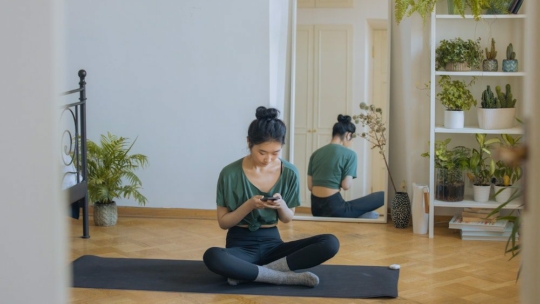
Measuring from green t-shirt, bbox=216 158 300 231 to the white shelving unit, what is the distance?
1467 mm

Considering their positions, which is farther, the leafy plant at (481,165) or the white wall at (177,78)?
the white wall at (177,78)

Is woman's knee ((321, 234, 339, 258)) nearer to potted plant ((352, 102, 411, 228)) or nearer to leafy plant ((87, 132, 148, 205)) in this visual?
potted plant ((352, 102, 411, 228))

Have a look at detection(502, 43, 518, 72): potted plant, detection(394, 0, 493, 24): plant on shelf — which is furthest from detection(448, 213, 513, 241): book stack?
detection(394, 0, 493, 24): plant on shelf

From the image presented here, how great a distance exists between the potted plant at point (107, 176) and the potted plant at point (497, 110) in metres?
2.33

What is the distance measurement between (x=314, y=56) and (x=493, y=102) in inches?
52.5

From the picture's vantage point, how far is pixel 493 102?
191 inches

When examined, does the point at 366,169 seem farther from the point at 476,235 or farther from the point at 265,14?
the point at 265,14

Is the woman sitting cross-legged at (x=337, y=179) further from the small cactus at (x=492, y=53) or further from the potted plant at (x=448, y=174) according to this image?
the small cactus at (x=492, y=53)

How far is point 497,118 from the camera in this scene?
4.83 meters

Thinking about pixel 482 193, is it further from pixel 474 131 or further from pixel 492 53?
pixel 492 53

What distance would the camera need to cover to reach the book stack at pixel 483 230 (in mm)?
4816

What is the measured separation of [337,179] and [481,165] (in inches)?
38.0

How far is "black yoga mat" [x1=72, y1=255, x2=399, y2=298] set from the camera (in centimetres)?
352

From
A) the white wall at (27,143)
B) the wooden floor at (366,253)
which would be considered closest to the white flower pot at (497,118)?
the wooden floor at (366,253)
